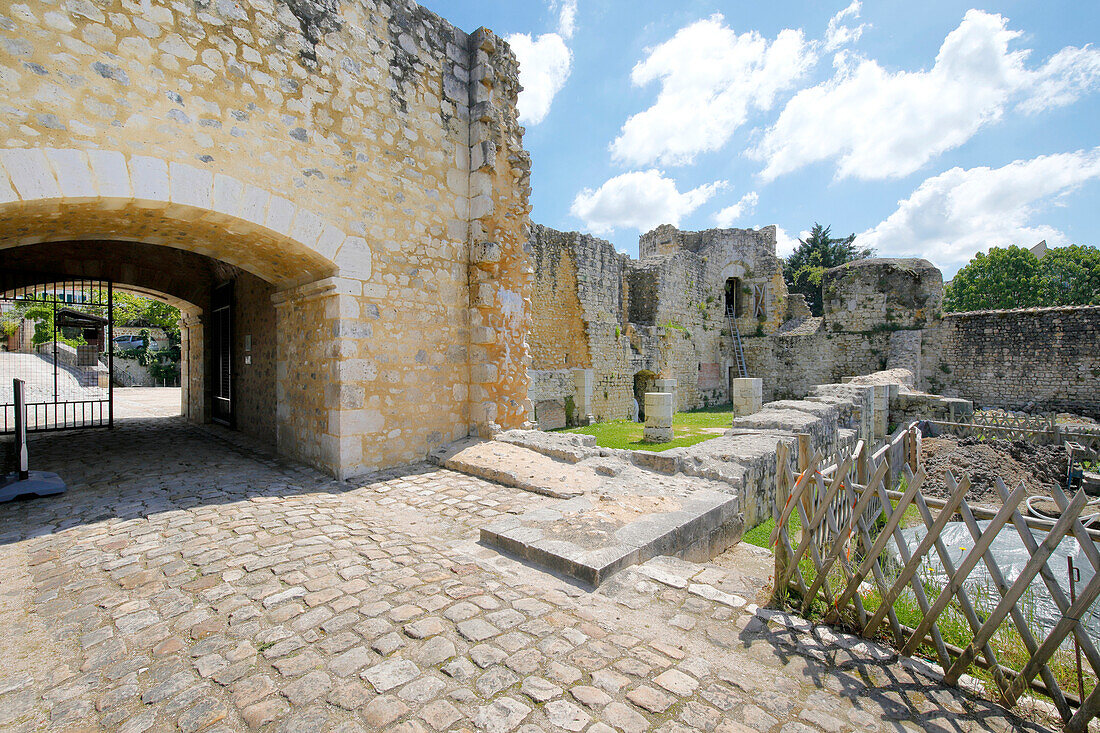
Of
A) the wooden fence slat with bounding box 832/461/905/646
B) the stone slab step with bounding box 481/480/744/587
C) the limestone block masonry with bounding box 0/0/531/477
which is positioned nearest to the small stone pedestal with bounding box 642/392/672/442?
the limestone block masonry with bounding box 0/0/531/477

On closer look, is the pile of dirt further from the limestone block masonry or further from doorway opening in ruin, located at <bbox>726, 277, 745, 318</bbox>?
doorway opening in ruin, located at <bbox>726, 277, 745, 318</bbox>

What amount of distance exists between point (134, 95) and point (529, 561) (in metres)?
4.84

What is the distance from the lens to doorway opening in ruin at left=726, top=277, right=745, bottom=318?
74.1 feet

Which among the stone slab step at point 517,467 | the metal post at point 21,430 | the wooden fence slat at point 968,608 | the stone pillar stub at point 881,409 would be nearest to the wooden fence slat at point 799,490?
the wooden fence slat at point 968,608

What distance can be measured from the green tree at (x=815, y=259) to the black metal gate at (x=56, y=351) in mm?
34966

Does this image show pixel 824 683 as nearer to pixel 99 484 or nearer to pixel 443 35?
pixel 99 484

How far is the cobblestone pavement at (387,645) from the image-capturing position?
196 centimetres

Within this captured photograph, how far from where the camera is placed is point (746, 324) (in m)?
22.3

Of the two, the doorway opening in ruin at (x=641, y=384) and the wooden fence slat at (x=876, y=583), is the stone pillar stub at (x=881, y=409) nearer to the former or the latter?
the doorway opening in ruin at (x=641, y=384)

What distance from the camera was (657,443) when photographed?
11500mm

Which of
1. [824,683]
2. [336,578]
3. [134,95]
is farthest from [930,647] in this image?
[134,95]

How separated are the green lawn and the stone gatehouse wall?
768 centimetres

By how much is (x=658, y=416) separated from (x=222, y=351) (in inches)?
358

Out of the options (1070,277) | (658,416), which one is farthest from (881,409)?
(1070,277)
